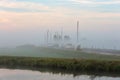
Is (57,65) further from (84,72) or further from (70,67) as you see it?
(84,72)

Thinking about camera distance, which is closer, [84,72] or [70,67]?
[84,72]

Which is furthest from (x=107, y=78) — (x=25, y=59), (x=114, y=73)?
(x=25, y=59)

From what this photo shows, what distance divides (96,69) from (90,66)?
1.92ft

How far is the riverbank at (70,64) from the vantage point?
93.0ft

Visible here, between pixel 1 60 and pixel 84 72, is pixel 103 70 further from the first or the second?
pixel 1 60

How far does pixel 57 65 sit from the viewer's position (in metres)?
30.4

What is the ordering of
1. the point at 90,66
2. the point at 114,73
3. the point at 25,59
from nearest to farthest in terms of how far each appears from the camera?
the point at 114,73 → the point at 90,66 → the point at 25,59

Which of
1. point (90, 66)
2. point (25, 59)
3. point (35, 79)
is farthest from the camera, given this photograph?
point (25, 59)

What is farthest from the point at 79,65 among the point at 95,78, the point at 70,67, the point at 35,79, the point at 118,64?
the point at 35,79

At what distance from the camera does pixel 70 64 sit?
2938 centimetres

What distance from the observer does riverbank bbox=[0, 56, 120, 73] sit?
93.0ft

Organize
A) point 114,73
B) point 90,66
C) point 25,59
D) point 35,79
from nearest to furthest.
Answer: point 35,79
point 114,73
point 90,66
point 25,59

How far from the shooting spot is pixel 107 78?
23938 mm

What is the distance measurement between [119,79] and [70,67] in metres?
6.64
